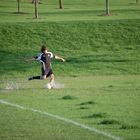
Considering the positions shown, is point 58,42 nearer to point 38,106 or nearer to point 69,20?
point 69,20

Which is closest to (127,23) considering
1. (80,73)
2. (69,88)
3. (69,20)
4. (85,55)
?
(69,20)

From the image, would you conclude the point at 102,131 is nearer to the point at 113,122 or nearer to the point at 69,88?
the point at 113,122

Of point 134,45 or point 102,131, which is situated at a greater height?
point 102,131

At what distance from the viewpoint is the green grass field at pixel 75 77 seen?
18531mm

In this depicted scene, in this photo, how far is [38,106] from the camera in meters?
23.8

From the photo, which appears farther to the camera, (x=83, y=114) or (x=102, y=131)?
(x=83, y=114)

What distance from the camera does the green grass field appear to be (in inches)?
730

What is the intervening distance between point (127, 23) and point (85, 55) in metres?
11.0

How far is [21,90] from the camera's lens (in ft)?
103

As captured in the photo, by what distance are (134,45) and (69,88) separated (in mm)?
23038

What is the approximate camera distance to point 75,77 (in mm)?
43094

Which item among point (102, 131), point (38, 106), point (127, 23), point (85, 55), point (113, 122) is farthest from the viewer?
point (127, 23)

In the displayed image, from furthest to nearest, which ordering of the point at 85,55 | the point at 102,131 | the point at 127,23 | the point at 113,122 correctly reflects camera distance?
1. the point at 127,23
2. the point at 85,55
3. the point at 113,122
4. the point at 102,131

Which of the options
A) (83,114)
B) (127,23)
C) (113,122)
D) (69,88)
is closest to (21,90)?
(69,88)
